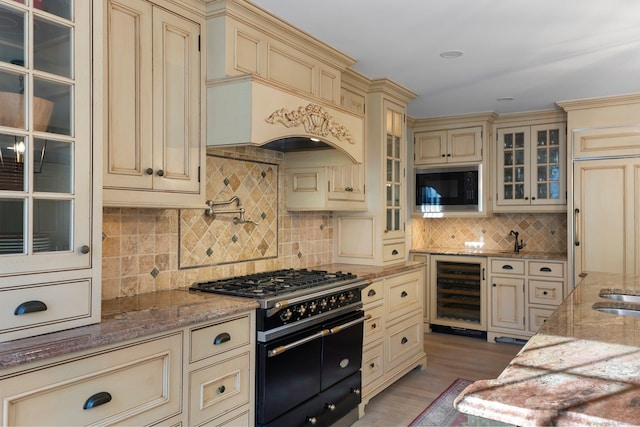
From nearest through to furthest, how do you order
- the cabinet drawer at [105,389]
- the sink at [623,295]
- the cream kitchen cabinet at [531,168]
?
the cabinet drawer at [105,389], the sink at [623,295], the cream kitchen cabinet at [531,168]

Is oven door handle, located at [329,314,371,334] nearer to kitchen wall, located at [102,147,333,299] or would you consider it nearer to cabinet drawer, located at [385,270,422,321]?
cabinet drawer, located at [385,270,422,321]

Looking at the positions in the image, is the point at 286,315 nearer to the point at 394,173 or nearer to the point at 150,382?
the point at 150,382

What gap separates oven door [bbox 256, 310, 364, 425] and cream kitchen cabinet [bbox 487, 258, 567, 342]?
2.47m

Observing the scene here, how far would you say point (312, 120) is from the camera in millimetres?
2715

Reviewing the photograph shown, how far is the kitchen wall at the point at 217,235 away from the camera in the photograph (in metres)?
2.33

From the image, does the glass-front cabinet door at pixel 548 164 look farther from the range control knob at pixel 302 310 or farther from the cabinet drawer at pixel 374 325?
the range control knob at pixel 302 310

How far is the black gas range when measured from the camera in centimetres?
234

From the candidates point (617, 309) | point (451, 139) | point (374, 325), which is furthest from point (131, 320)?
point (451, 139)

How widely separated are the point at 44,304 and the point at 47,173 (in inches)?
17.2

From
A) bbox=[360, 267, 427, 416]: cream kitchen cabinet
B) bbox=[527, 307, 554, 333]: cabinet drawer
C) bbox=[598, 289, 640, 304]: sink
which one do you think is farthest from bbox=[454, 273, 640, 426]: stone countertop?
bbox=[527, 307, 554, 333]: cabinet drawer

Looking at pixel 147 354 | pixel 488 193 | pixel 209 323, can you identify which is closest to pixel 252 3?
pixel 209 323

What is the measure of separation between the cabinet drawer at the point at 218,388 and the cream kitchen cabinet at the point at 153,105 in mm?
776

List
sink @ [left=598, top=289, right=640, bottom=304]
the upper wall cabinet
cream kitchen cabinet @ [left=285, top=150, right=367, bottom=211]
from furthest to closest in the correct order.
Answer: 1. the upper wall cabinet
2. cream kitchen cabinet @ [left=285, top=150, right=367, bottom=211]
3. sink @ [left=598, top=289, right=640, bottom=304]

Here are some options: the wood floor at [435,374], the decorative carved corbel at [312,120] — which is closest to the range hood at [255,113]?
the decorative carved corbel at [312,120]
